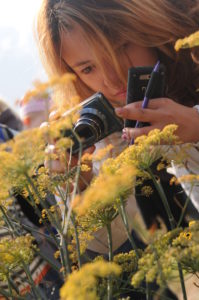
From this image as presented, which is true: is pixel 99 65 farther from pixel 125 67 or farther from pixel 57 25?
pixel 57 25

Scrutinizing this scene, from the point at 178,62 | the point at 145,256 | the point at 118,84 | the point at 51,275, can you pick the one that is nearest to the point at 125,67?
the point at 118,84

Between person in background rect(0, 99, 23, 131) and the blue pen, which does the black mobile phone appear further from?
person in background rect(0, 99, 23, 131)

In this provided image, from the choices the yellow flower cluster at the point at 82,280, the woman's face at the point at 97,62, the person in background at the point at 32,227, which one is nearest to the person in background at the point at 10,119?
the person in background at the point at 32,227

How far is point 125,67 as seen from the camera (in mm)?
963

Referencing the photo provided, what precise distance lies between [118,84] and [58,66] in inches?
8.3

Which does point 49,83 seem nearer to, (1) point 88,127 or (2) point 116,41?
(1) point 88,127

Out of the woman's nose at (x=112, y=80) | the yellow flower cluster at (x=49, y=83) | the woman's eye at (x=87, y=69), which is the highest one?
the yellow flower cluster at (x=49, y=83)

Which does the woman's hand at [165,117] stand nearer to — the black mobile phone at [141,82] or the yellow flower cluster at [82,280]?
the black mobile phone at [141,82]

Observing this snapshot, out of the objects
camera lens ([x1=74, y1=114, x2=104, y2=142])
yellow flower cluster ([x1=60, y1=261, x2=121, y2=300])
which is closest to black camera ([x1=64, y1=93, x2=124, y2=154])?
camera lens ([x1=74, y1=114, x2=104, y2=142])

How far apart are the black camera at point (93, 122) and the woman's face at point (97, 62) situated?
0.86ft

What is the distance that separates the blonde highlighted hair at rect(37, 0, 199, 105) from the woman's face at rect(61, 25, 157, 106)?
0.06 feet

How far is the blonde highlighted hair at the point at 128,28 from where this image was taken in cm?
96

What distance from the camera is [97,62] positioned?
3.10 ft

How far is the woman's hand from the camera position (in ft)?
2.21
